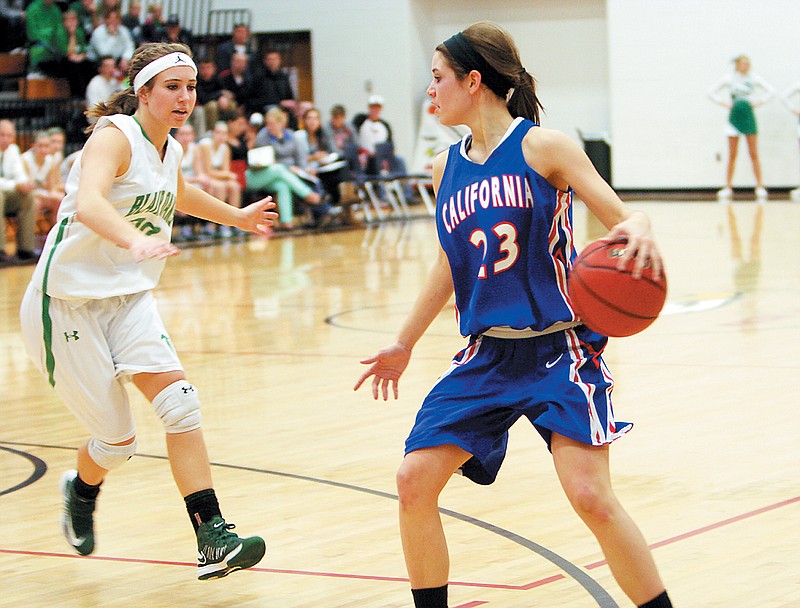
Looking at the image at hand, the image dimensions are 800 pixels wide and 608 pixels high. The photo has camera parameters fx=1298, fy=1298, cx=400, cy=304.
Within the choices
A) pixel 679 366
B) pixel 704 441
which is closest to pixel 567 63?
pixel 679 366

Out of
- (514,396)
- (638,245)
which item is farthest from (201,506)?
(638,245)

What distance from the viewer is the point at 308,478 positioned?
4.90m

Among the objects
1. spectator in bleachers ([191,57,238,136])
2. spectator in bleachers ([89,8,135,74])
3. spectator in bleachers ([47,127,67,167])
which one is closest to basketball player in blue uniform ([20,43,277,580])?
spectator in bleachers ([47,127,67,167])

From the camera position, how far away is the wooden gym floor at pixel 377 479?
144 inches

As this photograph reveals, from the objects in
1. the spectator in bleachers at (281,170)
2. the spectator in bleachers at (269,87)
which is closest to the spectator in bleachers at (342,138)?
the spectator in bleachers at (269,87)

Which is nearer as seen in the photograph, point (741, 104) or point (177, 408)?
point (177, 408)

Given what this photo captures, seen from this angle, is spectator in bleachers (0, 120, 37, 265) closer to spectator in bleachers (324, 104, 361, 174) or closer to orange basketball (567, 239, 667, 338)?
spectator in bleachers (324, 104, 361, 174)

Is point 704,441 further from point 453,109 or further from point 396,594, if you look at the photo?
point 453,109

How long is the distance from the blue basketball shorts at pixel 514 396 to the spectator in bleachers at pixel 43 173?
11.2 m

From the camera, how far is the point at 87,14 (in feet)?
59.8

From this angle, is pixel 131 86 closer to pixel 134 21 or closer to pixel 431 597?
pixel 431 597

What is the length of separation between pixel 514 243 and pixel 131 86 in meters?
1.53

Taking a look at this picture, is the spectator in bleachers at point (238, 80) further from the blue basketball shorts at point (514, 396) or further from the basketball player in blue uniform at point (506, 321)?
the blue basketball shorts at point (514, 396)

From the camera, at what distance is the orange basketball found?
2.82 meters
